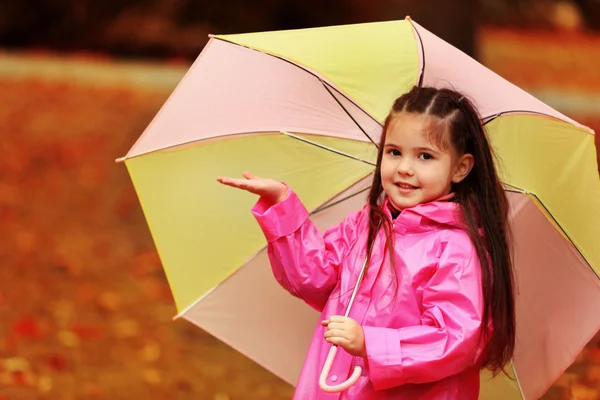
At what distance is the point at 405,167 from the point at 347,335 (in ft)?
1.81

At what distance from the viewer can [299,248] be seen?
3.00m

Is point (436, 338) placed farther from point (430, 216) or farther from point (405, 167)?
point (405, 167)

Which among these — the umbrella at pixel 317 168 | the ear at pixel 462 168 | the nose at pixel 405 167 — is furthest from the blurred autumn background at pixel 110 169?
the nose at pixel 405 167

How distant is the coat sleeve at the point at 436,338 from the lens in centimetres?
266

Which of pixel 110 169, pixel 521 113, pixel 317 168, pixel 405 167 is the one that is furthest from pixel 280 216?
pixel 110 169

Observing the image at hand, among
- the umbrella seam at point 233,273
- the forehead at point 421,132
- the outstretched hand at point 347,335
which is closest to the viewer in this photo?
the outstretched hand at point 347,335

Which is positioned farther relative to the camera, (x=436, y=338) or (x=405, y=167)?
(x=405, y=167)

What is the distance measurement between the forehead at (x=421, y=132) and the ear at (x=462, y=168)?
0.36ft

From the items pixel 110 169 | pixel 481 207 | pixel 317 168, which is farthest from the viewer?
pixel 110 169

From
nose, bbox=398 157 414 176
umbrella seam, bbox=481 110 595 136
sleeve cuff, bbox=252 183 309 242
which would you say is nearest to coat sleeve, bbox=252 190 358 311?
sleeve cuff, bbox=252 183 309 242

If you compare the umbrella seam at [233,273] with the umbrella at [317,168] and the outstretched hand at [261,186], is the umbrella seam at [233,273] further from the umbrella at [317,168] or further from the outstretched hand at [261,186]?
the outstretched hand at [261,186]

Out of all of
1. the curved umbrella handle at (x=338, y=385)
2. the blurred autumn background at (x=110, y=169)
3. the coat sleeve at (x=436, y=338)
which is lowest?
the curved umbrella handle at (x=338, y=385)

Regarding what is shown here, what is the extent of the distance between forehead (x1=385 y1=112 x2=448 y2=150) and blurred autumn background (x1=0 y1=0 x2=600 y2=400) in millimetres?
2481

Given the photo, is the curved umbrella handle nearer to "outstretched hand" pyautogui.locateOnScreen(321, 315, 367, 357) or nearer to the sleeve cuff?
"outstretched hand" pyautogui.locateOnScreen(321, 315, 367, 357)
